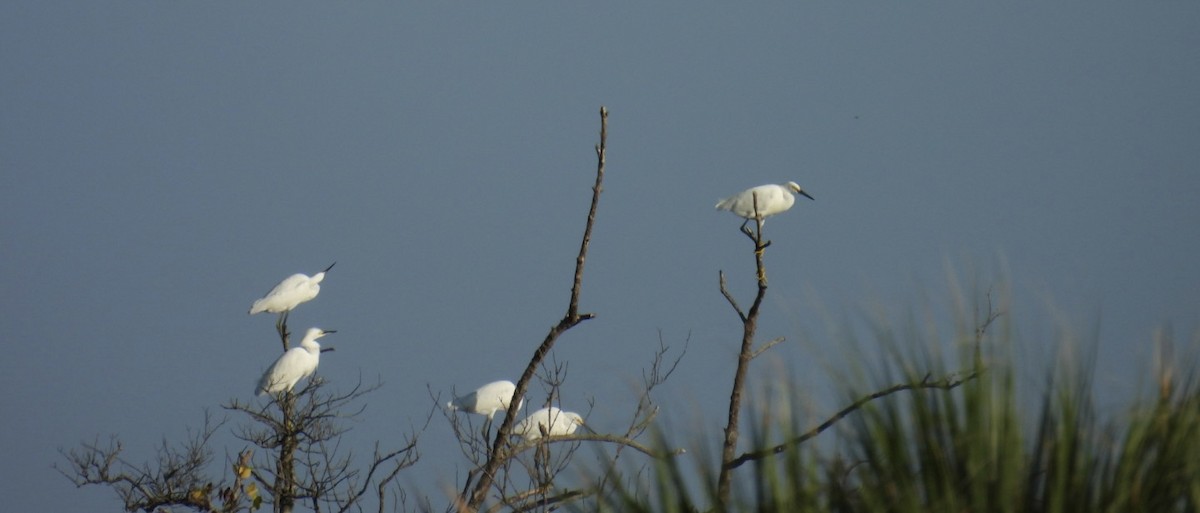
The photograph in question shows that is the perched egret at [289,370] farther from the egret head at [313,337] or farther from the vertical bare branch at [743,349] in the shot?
the vertical bare branch at [743,349]

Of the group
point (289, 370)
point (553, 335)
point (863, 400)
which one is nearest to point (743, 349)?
point (553, 335)

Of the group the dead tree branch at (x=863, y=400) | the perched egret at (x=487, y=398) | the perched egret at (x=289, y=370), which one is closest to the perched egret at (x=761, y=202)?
the perched egret at (x=487, y=398)

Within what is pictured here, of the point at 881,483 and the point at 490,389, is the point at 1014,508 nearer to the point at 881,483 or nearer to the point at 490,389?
the point at 881,483

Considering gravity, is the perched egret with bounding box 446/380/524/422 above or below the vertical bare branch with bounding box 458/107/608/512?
above

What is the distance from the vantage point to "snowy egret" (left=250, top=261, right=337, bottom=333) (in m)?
11.8

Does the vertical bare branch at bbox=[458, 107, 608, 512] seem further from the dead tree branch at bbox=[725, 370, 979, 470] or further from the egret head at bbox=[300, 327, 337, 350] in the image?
the egret head at bbox=[300, 327, 337, 350]

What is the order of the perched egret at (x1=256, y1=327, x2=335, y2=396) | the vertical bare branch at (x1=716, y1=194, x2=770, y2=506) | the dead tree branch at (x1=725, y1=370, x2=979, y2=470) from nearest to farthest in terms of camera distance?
the dead tree branch at (x1=725, y1=370, x2=979, y2=470) → the vertical bare branch at (x1=716, y1=194, x2=770, y2=506) → the perched egret at (x1=256, y1=327, x2=335, y2=396)

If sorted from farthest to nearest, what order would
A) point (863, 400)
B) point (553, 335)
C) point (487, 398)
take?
point (487, 398) < point (553, 335) < point (863, 400)

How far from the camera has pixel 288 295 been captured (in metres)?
12.0

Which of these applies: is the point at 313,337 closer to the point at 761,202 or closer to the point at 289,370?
the point at 289,370

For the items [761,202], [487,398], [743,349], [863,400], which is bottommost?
[863,400]

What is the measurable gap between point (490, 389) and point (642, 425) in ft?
15.9

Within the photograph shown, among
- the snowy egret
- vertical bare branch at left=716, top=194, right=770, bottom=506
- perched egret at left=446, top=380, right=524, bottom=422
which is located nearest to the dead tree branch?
vertical bare branch at left=716, top=194, right=770, bottom=506

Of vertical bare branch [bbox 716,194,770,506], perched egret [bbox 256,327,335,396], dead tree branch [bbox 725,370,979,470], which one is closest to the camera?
→ dead tree branch [bbox 725,370,979,470]
